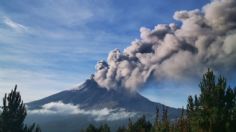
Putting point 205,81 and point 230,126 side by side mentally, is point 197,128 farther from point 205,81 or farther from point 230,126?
point 205,81

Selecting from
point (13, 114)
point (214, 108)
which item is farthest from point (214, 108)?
point (13, 114)

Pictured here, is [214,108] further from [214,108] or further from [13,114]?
[13,114]

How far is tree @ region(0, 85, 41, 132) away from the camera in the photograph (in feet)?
165

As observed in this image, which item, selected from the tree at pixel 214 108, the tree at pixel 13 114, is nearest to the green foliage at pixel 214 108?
the tree at pixel 214 108

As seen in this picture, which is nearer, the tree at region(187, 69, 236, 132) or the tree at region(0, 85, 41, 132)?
the tree at region(187, 69, 236, 132)

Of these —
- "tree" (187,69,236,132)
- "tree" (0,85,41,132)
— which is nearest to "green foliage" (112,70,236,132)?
"tree" (187,69,236,132)

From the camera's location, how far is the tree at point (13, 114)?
5019cm

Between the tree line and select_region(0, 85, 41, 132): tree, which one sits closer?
the tree line

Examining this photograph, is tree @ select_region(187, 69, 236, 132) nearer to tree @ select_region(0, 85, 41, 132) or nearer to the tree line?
the tree line

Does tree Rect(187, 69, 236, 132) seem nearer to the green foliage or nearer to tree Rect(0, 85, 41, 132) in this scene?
the green foliage

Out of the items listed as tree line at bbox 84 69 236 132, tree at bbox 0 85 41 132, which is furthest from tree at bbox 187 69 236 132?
tree at bbox 0 85 41 132

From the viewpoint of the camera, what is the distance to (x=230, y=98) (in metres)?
37.5

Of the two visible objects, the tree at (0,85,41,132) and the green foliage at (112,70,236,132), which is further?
the tree at (0,85,41,132)

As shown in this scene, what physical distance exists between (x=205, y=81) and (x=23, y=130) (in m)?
26.5
